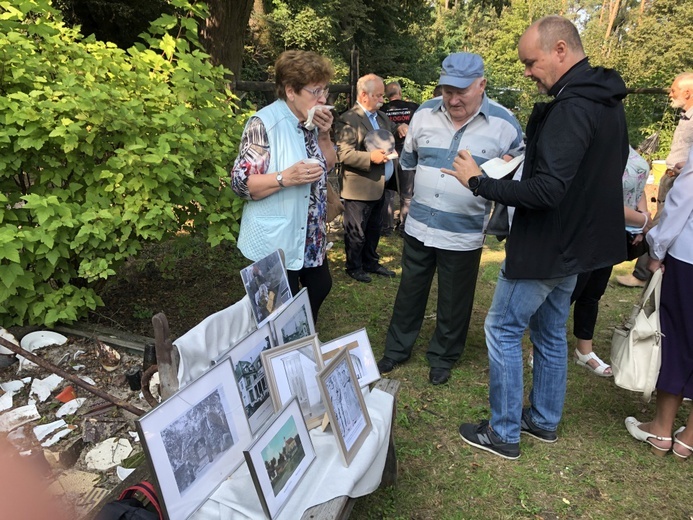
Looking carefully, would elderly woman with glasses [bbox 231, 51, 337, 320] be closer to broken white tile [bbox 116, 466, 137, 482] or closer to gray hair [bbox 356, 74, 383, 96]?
broken white tile [bbox 116, 466, 137, 482]

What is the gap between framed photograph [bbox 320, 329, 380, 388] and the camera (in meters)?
2.05

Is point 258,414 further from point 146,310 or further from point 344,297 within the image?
point 344,297

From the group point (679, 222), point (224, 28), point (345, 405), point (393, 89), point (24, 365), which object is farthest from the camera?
point (393, 89)

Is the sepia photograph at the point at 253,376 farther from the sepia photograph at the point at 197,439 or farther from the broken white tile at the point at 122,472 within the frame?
the broken white tile at the point at 122,472

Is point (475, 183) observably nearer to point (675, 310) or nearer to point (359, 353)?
point (359, 353)

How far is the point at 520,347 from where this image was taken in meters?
2.30

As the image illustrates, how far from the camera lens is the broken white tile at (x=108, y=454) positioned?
7.36ft

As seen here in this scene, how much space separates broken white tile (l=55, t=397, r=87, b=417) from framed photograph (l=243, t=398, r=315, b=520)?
1.56 metres

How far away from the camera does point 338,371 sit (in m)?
1.78

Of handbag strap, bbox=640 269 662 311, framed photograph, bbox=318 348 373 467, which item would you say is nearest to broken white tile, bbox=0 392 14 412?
framed photograph, bbox=318 348 373 467

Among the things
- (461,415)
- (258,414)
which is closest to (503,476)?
(461,415)

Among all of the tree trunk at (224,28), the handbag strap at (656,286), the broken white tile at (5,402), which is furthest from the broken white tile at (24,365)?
the tree trunk at (224,28)

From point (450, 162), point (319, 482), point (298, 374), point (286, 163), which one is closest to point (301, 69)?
point (286, 163)

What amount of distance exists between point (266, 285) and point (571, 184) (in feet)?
4.40
